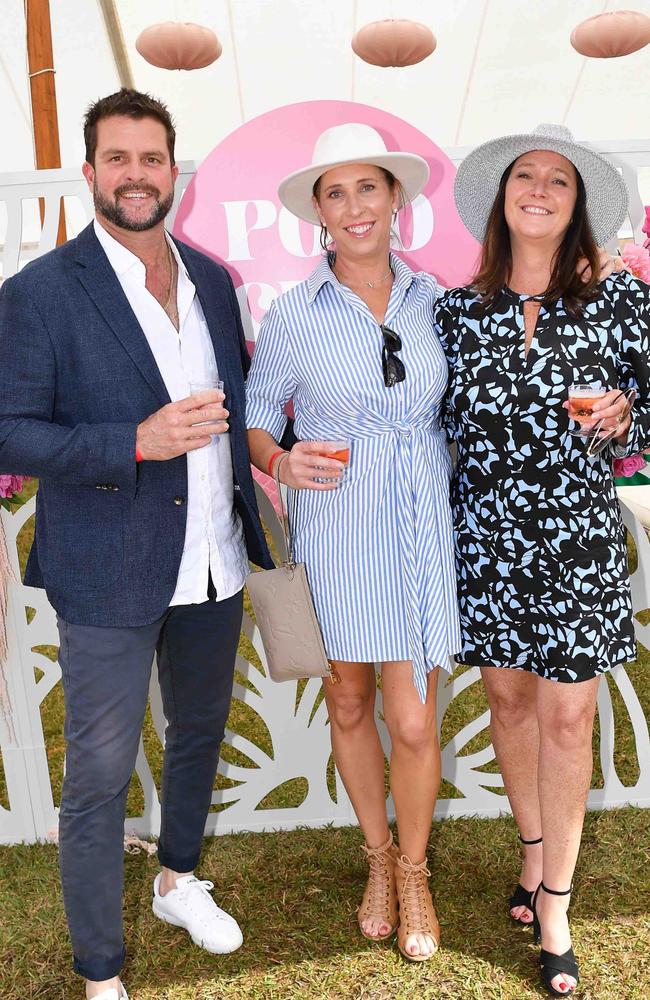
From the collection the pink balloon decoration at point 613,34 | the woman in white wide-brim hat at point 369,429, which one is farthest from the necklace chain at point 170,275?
the pink balloon decoration at point 613,34

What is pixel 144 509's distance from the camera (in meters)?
2.11

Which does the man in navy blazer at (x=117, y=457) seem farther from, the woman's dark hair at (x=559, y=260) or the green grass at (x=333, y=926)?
the woman's dark hair at (x=559, y=260)

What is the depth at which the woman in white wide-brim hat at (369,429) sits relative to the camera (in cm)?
217

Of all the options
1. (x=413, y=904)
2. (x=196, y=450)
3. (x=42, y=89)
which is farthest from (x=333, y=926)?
(x=42, y=89)

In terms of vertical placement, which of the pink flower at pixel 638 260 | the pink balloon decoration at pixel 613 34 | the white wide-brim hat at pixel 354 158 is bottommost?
the pink flower at pixel 638 260

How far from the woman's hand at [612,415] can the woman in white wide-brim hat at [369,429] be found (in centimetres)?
41

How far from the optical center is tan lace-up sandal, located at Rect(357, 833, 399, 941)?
2514mm

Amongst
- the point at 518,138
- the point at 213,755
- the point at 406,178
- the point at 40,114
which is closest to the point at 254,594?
the point at 213,755

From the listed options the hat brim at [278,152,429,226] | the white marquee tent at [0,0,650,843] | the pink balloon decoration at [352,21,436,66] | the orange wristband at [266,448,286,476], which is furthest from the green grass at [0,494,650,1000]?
the pink balloon decoration at [352,21,436,66]

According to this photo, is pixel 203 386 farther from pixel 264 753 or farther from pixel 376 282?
pixel 264 753

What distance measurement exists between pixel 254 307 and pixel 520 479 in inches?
43.1

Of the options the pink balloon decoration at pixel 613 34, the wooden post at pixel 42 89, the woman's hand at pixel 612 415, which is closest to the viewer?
the woman's hand at pixel 612 415

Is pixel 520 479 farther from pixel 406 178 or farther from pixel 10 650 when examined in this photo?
pixel 10 650

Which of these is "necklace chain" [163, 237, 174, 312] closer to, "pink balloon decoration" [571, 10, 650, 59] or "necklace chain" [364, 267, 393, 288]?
"necklace chain" [364, 267, 393, 288]
